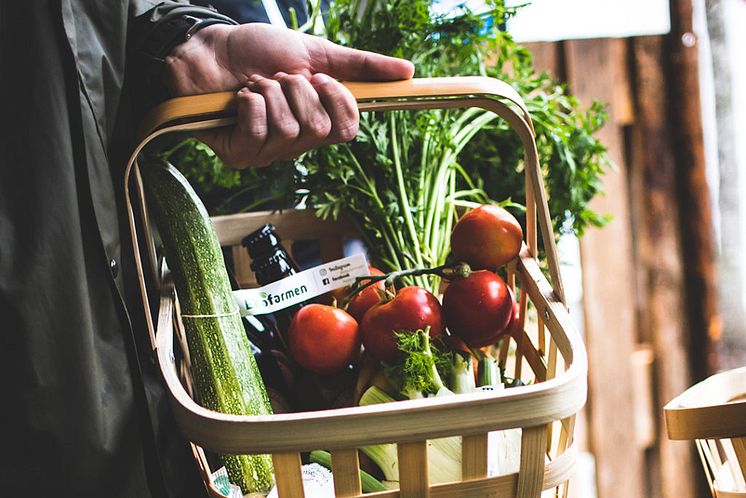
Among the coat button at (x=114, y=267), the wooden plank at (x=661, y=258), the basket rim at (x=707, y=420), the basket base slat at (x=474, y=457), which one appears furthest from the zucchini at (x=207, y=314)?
the wooden plank at (x=661, y=258)

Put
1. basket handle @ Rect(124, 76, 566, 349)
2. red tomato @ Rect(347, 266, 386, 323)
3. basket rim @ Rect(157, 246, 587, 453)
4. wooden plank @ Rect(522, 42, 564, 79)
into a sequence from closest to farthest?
basket rim @ Rect(157, 246, 587, 453) → basket handle @ Rect(124, 76, 566, 349) → red tomato @ Rect(347, 266, 386, 323) → wooden plank @ Rect(522, 42, 564, 79)

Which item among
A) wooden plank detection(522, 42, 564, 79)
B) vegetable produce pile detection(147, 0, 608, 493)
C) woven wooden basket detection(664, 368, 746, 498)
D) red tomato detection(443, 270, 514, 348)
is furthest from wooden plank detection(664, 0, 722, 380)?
red tomato detection(443, 270, 514, 348)

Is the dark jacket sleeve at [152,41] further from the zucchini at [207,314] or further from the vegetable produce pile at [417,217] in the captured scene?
the vegetable produce pile at [417,217]

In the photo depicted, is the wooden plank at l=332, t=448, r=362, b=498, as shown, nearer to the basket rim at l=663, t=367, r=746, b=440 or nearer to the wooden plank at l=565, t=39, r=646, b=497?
the basket rim at l=663, t=367, r=746, b=440

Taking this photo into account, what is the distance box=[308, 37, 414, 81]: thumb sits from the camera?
0.64 meters

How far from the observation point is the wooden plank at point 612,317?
1.77 meters

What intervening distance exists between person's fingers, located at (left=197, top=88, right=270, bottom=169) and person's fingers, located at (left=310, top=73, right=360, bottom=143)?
0.06 meters

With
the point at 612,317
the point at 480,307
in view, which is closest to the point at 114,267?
the point at 480,307

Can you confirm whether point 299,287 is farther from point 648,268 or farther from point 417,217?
point 648,268

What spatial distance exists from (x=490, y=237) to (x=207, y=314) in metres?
0.33

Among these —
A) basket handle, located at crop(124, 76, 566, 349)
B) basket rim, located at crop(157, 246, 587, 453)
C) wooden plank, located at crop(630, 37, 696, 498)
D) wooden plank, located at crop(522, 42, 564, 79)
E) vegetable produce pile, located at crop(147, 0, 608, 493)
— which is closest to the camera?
basket rim, located at crop(157, 246, 587, 453)

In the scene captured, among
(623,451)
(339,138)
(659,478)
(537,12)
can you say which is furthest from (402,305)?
(659,478)

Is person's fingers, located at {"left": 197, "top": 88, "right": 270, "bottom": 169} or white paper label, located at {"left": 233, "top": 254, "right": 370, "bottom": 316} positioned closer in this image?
person's fingers, located at {"left": 197, "top": 88, "right": 270, "bottom": 169}

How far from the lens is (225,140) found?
0.72 metres
